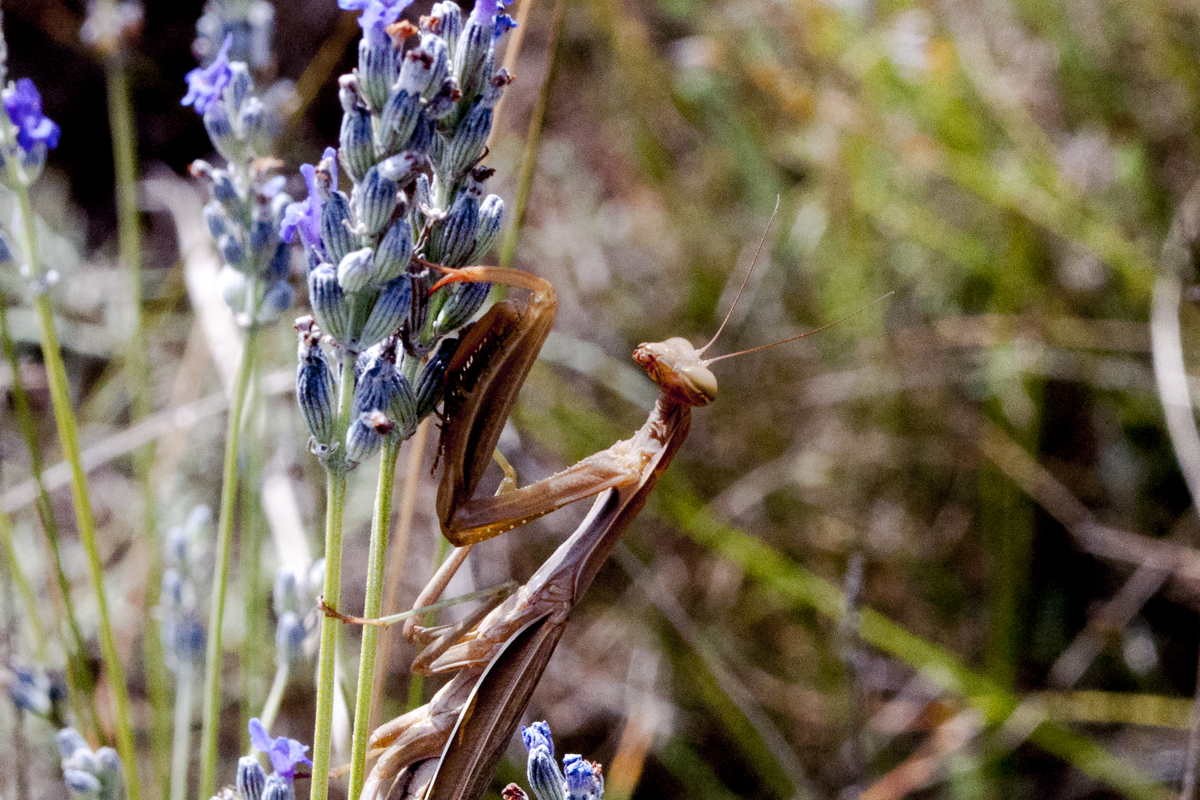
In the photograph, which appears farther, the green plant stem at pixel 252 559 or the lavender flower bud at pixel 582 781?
the green plant stem at pixel 252 559

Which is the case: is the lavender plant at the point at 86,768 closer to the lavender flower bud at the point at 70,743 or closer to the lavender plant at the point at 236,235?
the lavender flower bud at the point at 70,743

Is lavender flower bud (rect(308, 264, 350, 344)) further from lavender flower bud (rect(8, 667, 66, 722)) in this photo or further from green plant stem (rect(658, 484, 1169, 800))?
green plant stem (rect(658, 484, 1169, 800))

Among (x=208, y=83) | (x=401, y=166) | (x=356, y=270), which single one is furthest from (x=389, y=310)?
(x=208, y=83)

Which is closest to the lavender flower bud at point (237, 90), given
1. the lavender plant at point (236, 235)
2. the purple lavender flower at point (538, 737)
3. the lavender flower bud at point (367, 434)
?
the lavender plant at point (236, 235)

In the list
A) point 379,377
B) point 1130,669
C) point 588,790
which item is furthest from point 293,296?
point 1130,669

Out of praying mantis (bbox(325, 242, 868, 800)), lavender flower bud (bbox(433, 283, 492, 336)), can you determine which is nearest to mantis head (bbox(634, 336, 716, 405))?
praying mantis (bbox(325, 242, 868, 800))

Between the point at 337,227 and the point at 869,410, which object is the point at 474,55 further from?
the point at 869,410
